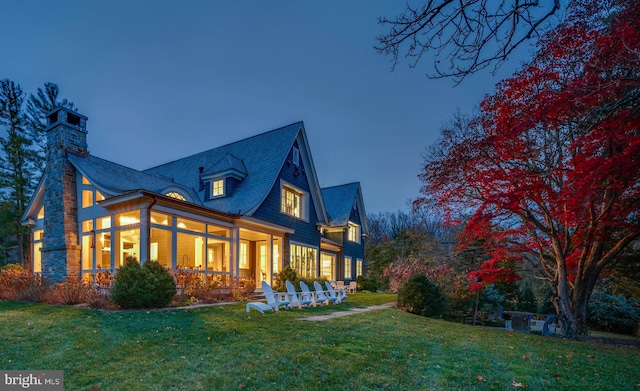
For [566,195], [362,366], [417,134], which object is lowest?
[362,366]

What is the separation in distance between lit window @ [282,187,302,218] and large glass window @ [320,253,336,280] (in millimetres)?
4814

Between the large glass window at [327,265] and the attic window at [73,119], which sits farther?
the large glass window at [327,265]

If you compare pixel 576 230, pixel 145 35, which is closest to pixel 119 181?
pixel 576 230

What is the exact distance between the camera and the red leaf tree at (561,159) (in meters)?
5.56

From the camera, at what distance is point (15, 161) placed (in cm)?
2297

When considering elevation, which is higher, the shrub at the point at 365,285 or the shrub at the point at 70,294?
the shrub at the point at 70,294

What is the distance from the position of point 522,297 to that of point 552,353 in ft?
37.9

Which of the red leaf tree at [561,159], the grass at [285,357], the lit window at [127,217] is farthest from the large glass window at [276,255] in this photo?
the grass at [285,357]

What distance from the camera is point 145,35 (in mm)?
25797

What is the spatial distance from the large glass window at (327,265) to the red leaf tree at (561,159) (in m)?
12.2

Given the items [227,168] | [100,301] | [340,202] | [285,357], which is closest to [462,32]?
[285,357]

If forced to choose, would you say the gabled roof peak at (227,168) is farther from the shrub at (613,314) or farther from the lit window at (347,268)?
the shrub at (613,314)

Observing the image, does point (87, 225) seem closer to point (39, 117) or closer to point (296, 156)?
point (296, 156)

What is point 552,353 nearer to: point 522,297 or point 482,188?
point 482,188
